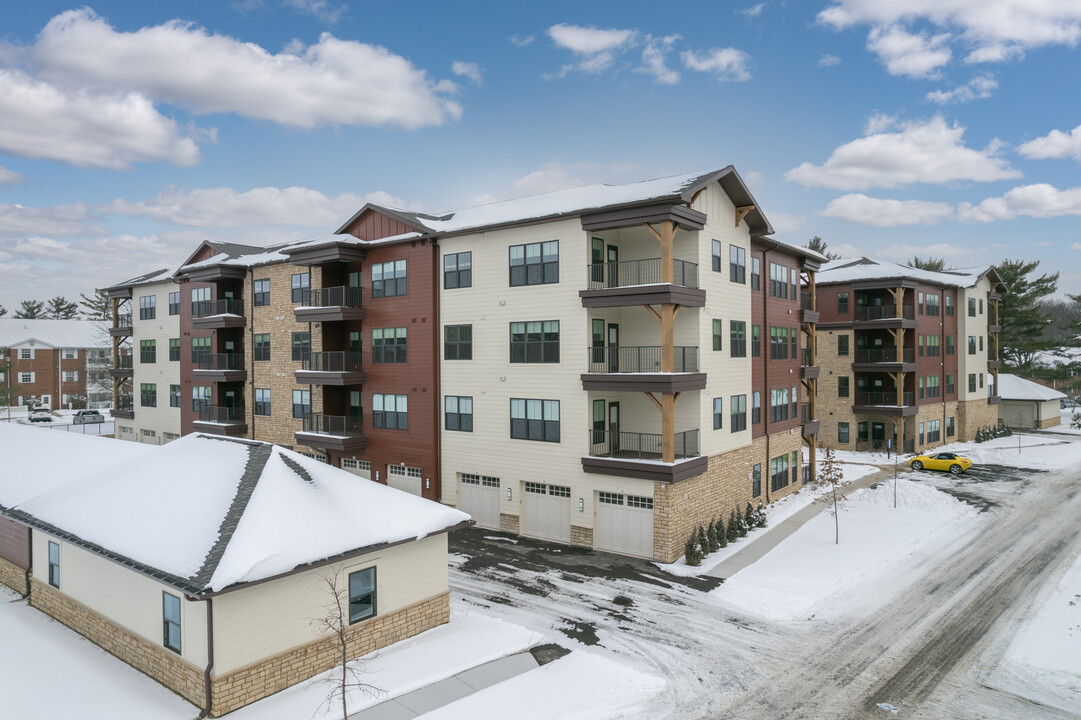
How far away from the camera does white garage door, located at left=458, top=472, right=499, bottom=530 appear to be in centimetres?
2775

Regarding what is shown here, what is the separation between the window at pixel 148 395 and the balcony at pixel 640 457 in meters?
36.8

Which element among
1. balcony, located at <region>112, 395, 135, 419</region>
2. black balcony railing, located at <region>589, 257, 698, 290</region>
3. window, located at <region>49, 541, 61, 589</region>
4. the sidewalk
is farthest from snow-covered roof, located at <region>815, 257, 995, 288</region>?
balcony, located at <region>112, 395, 135, 419</region>

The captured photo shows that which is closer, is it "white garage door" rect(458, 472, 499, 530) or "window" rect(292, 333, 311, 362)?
"white garage door" rect(458, 472, 499, 530)

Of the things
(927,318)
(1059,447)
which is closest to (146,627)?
(927,318)

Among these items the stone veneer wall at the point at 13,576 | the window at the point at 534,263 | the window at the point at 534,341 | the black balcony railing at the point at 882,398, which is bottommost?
the stone veneer wall at the point at 13,576

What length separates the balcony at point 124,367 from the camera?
162ft

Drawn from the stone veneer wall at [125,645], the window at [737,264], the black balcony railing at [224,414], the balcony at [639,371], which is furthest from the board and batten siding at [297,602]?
the black balcony railing at [224,414]

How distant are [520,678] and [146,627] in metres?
8.73

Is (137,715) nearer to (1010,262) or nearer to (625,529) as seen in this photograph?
(625,529)

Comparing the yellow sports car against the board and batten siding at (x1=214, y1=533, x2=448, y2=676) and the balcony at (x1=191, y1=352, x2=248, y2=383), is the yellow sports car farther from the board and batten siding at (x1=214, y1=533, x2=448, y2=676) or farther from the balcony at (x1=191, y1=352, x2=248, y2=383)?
the balcony at (x1=191, y1=352, x2=248, y2=383)

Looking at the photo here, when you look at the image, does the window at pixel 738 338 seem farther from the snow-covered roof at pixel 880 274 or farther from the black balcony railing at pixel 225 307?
the black balcony railing at pixel 225 307

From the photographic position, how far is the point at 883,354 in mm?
45625

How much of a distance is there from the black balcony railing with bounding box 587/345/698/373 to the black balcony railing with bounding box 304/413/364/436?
548 inches

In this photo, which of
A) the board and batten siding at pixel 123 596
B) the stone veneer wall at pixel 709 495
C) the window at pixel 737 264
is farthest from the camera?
the window at pixel 737 264
